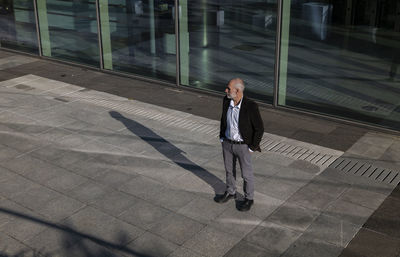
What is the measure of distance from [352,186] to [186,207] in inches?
110

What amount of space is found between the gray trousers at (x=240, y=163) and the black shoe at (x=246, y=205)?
58 mm

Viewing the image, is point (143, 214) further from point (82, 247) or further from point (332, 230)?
point (332, 230)

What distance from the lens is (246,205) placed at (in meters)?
7.80

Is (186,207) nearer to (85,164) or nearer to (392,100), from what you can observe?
(85,164)

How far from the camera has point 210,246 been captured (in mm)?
6898

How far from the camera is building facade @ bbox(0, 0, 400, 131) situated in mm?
10727

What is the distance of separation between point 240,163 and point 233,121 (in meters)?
0.67

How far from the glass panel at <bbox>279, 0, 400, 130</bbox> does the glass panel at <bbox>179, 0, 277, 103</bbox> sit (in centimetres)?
46

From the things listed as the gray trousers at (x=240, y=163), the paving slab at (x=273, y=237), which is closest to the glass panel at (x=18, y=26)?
Result: the gray trousers at (x=240, y=163)

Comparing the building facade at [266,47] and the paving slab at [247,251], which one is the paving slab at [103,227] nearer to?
the paving slab at [247,251]

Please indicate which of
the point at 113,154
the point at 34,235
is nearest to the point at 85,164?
the point at 113,154

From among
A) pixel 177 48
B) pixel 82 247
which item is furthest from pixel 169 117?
pixel 82 247

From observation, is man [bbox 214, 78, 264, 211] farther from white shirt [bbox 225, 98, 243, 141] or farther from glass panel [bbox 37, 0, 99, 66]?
glass panel [bbox 37, 0, 99, 66]

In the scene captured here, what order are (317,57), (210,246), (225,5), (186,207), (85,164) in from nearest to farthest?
(210,246)
(186,207)
(85,164)
(317,57)
(225,5)
